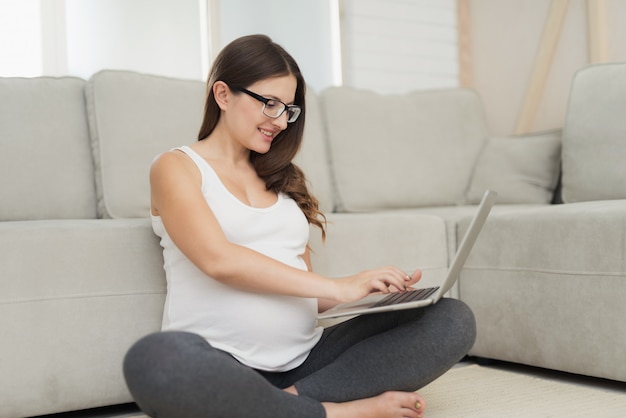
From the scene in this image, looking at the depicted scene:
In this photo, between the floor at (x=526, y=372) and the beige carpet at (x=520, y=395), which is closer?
the beige carpet at (x=520, y=395)

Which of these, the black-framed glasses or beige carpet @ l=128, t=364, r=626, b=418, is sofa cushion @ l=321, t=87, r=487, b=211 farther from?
the black-framed glasses

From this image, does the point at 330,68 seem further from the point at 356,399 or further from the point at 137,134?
the point at 356,399

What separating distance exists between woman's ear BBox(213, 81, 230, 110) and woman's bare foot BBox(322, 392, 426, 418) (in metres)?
0.63

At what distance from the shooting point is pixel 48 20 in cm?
321

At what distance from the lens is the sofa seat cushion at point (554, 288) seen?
1.73m

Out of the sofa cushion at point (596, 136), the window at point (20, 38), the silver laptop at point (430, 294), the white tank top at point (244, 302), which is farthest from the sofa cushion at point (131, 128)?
the sofa cushion at point (596, 136)

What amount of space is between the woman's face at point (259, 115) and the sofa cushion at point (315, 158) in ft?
3.18

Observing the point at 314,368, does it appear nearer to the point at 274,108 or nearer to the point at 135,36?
the point at 274,108

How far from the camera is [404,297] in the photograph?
1309mm

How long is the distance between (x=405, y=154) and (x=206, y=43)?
1.30 metres

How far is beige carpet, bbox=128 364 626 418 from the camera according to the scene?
154 cm

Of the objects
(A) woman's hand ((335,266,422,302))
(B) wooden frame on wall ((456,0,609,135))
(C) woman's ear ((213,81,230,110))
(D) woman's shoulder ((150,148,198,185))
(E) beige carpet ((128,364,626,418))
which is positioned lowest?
(E) beige carpet ((128,364,626,418))

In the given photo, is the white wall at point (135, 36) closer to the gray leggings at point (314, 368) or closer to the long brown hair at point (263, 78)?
the long brown hair at point (263, 78)

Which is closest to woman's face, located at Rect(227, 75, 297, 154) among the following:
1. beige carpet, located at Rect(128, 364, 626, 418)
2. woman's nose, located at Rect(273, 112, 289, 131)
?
woman's nose, located at Rect(273, 112, 289, 131)
